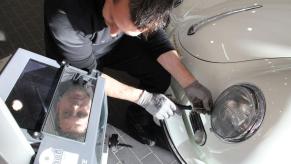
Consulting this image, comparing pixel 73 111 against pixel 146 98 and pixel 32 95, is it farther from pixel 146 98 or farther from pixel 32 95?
pixel 146 98

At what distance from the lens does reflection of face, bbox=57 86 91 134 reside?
764 millimetres

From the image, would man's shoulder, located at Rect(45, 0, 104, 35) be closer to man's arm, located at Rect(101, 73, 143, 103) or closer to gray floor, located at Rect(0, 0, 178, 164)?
man's arm, located at Rect(101, 73, 143, 103)

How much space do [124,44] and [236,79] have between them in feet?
1.59

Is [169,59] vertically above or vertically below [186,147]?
above

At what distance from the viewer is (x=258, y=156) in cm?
81

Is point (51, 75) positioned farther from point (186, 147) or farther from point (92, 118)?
point (186, 147)

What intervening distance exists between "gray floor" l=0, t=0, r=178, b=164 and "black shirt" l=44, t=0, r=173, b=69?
30 centimetres

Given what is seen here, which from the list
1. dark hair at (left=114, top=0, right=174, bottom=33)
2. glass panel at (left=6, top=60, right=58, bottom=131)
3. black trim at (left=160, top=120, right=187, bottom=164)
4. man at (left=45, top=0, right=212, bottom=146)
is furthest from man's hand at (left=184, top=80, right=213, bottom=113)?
glass panel at (left=6, top=60, right=58, bottom=131)

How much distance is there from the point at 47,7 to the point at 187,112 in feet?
1.65

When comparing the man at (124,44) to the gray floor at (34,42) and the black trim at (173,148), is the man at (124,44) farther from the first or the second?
Answer: the gray floor at (34,42)

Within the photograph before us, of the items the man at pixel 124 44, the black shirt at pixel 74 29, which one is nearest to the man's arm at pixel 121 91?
the man at pixel 124 44

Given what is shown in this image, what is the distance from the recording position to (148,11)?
0.79 m

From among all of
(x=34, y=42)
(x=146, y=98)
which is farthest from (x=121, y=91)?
(x=34, y=42)

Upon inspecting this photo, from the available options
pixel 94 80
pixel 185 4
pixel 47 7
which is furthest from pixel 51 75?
pixel 185 4
